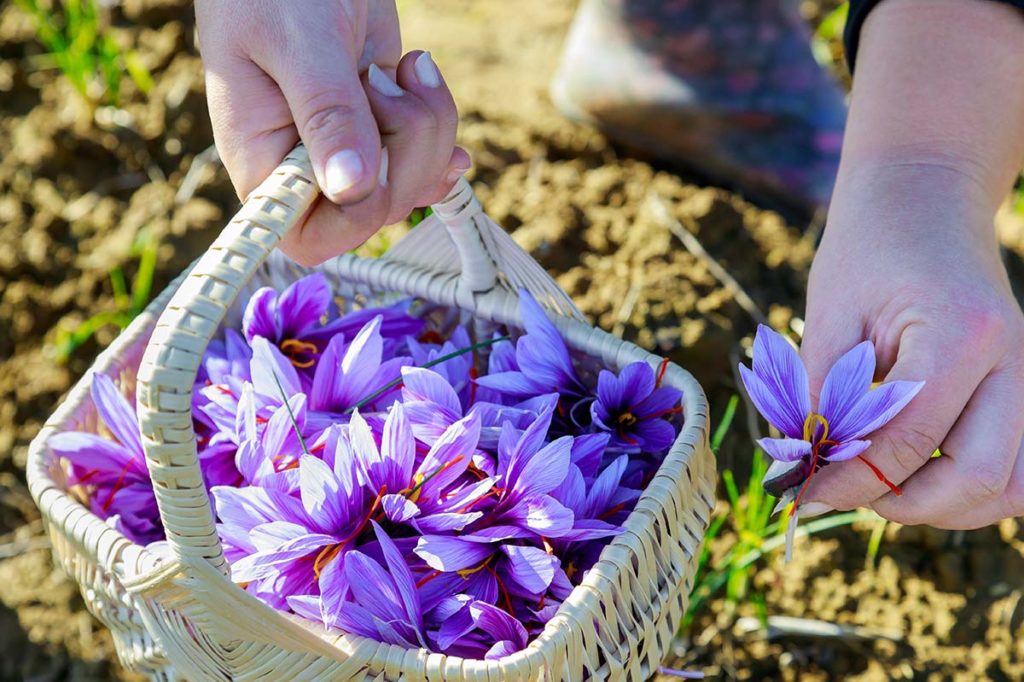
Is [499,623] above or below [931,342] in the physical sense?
A: below

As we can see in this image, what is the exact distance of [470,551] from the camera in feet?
2.60

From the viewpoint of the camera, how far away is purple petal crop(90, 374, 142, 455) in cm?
93

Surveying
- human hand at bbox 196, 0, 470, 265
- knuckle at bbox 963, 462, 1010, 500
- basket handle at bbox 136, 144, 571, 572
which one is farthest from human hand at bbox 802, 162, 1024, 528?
basket handle at bbox 136, 144, 571, 572

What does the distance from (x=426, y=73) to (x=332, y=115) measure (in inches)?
4.3

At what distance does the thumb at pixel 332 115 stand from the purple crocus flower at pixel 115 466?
35cm

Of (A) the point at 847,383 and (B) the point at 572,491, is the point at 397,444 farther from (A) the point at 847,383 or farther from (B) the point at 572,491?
(A) the point at 847,383

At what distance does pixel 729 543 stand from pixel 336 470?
2.22ft

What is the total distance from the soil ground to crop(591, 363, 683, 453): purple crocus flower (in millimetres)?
411

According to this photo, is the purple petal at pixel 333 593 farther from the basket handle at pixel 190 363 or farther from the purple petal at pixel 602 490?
the purple petal at pixel 602 490

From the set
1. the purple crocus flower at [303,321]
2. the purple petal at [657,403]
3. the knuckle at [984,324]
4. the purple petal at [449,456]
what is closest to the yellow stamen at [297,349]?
the purple crocus flower at [303,321]

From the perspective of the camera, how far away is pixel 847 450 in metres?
0.71

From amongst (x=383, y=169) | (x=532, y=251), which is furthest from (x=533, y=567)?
(x=532, y=251)

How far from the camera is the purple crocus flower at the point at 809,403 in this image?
0.72 meters

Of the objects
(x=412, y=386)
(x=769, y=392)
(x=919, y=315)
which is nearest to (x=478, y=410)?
(x=412, y=386)
